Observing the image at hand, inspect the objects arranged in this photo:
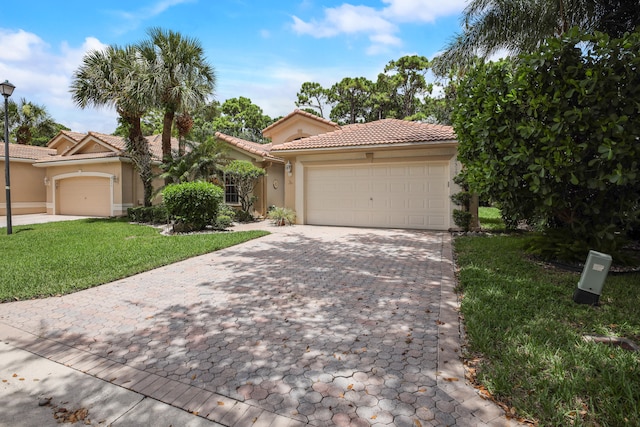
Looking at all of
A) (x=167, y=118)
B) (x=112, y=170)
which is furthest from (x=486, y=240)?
(x=112, y=170)

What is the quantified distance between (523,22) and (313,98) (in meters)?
29.2

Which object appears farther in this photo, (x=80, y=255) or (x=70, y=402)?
(x=80, y=255)

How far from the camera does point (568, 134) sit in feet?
17.3

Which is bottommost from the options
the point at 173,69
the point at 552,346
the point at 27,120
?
the point at 552,346

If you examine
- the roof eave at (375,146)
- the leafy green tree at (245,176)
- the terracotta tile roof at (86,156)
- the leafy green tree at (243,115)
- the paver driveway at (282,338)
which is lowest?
the paver driveway at (282,338)

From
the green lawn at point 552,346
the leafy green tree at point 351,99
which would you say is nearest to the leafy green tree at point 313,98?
the leafy green tree at point 351,99

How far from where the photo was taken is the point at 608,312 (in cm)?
405

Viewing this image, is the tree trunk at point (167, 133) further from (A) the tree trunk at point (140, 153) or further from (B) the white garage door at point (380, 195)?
(B) the white garage door at point (380, 195)

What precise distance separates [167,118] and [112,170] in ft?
17.4

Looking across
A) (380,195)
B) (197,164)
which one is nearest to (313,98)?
(197,164)

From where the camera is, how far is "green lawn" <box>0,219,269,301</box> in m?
5.40

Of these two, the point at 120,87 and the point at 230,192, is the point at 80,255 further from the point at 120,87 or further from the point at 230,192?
the point at 120,87

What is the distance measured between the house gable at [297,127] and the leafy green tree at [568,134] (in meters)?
13.0

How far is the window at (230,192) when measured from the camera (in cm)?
1667
